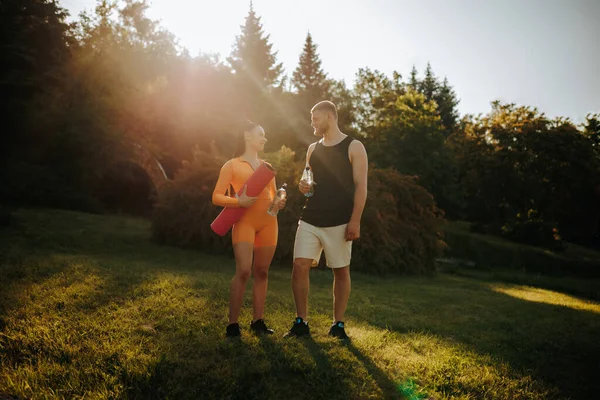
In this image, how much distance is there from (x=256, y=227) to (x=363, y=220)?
658 cm

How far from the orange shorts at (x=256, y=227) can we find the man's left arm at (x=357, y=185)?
828 mm

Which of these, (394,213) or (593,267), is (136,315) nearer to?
(394,213)

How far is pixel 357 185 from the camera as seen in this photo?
428 cm

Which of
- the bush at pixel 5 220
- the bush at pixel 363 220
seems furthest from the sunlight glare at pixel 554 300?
the bush at pixel 5 220

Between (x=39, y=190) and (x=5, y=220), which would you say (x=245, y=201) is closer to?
(x=5, y=220)

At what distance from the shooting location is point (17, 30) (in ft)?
58.5

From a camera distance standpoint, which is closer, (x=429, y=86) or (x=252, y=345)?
(x=252, y=345)

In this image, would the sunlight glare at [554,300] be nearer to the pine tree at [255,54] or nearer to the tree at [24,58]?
the tree at [24,58]

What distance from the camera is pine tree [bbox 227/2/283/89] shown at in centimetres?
4406

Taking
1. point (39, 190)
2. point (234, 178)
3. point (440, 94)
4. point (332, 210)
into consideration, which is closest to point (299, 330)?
point (332, 210)

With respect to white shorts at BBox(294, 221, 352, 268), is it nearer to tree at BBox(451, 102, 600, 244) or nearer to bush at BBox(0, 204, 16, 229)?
bush at BBox(0, 204, 16, 229)

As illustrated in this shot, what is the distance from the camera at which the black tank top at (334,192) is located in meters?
4.32

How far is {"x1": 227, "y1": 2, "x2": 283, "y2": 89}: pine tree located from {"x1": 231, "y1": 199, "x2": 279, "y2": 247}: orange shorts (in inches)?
1624

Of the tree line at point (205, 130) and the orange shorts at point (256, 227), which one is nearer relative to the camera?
the orange shorts at point (256, 227)
